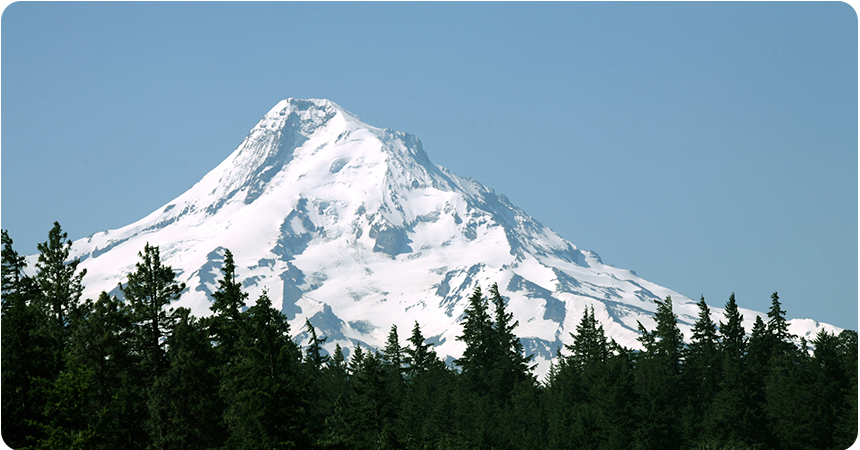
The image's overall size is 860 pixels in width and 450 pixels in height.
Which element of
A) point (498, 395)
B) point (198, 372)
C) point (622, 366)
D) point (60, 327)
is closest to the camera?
point (198, 372)

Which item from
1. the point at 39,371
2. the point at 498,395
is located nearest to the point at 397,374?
the point at 498,395

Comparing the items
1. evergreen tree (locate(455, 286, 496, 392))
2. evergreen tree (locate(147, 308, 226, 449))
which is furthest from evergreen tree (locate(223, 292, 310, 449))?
evergreen tree (locate(455, 286, 496, 392))

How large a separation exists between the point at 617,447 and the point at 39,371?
41.2 meters

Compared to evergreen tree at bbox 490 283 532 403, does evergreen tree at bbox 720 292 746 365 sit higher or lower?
higher

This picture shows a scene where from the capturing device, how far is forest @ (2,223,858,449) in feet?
131

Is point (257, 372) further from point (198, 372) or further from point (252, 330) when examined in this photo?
point (198, 372)

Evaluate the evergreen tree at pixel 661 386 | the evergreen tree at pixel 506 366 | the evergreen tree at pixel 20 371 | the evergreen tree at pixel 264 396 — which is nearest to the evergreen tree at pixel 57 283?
the evergreen tree at pixel 20 371

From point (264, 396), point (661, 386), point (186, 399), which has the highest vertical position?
point (661, 386)

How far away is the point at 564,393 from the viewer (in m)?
83.1

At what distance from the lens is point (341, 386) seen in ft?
259

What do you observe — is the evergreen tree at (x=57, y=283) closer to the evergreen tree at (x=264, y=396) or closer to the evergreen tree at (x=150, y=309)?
the evergreen tree at (x=150, y=309)

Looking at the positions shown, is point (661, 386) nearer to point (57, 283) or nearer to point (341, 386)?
point (341, 386)

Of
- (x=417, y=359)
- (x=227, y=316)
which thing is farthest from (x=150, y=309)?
(x=417, y=359)

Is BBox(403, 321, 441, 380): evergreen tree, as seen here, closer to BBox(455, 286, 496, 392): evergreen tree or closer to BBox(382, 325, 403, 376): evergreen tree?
BBox(382, 325, 403, 376): evergreen tree
